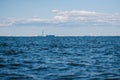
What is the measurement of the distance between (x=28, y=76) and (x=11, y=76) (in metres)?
1.14

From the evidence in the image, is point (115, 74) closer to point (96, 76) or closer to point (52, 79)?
point (96, 76)

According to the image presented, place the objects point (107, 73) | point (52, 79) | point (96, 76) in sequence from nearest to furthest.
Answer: point (52, 79) < point (96, 76) < point (107, 73)

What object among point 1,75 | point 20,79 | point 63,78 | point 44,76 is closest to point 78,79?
point 63,78

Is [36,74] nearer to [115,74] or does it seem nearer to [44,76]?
[44,76]

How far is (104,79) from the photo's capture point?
671 inches

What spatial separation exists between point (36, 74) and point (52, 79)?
7.15 feet

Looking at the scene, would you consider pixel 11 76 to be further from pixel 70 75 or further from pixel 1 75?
pixel 70 75

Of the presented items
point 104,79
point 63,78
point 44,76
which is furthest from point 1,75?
point 104,79

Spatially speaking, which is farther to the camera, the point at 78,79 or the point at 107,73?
the point at 107,73

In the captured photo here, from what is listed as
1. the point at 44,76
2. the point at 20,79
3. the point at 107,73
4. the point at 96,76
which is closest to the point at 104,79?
the point at 96,76

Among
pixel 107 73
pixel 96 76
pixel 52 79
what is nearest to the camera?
pixel 52 79

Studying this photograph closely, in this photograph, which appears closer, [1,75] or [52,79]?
[52,79]

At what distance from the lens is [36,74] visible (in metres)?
18.6

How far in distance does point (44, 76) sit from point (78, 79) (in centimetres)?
232
